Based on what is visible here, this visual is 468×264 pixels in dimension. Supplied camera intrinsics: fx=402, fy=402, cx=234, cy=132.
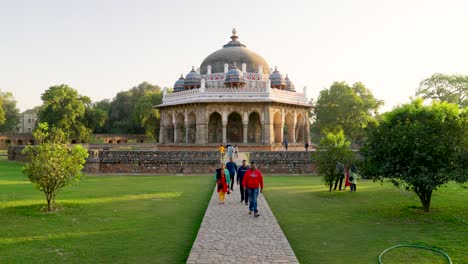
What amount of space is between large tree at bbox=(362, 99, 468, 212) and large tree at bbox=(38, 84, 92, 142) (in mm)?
38743

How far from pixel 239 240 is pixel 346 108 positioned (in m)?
37.8

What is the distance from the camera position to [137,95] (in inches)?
2393

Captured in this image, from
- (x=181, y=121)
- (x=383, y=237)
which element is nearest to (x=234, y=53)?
(x=181, y=121)

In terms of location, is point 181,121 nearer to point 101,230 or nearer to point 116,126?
point 101,230

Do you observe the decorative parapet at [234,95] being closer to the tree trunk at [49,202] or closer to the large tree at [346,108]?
the large tree at [346,108]

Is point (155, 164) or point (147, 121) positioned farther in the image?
point (147, 121)

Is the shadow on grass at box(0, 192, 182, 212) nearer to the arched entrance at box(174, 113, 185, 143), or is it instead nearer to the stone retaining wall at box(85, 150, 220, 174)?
the stone retaining wall at box(85, 150, 220, 174)

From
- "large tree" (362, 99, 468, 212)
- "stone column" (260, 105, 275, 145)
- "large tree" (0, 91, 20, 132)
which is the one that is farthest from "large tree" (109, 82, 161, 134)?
"large tree" (362, 99, 468, 212)

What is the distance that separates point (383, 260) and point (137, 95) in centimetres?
5811

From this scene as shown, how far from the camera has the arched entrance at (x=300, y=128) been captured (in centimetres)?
3275

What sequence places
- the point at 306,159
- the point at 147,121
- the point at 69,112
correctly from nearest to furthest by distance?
the point at 306,159 → the point at 69,112 → the point at 147,121

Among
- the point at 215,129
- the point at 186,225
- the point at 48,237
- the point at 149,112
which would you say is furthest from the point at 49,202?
the point at 149,112

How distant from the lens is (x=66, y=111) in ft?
143

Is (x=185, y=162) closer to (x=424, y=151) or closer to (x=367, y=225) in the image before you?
(x=424, y=151)
